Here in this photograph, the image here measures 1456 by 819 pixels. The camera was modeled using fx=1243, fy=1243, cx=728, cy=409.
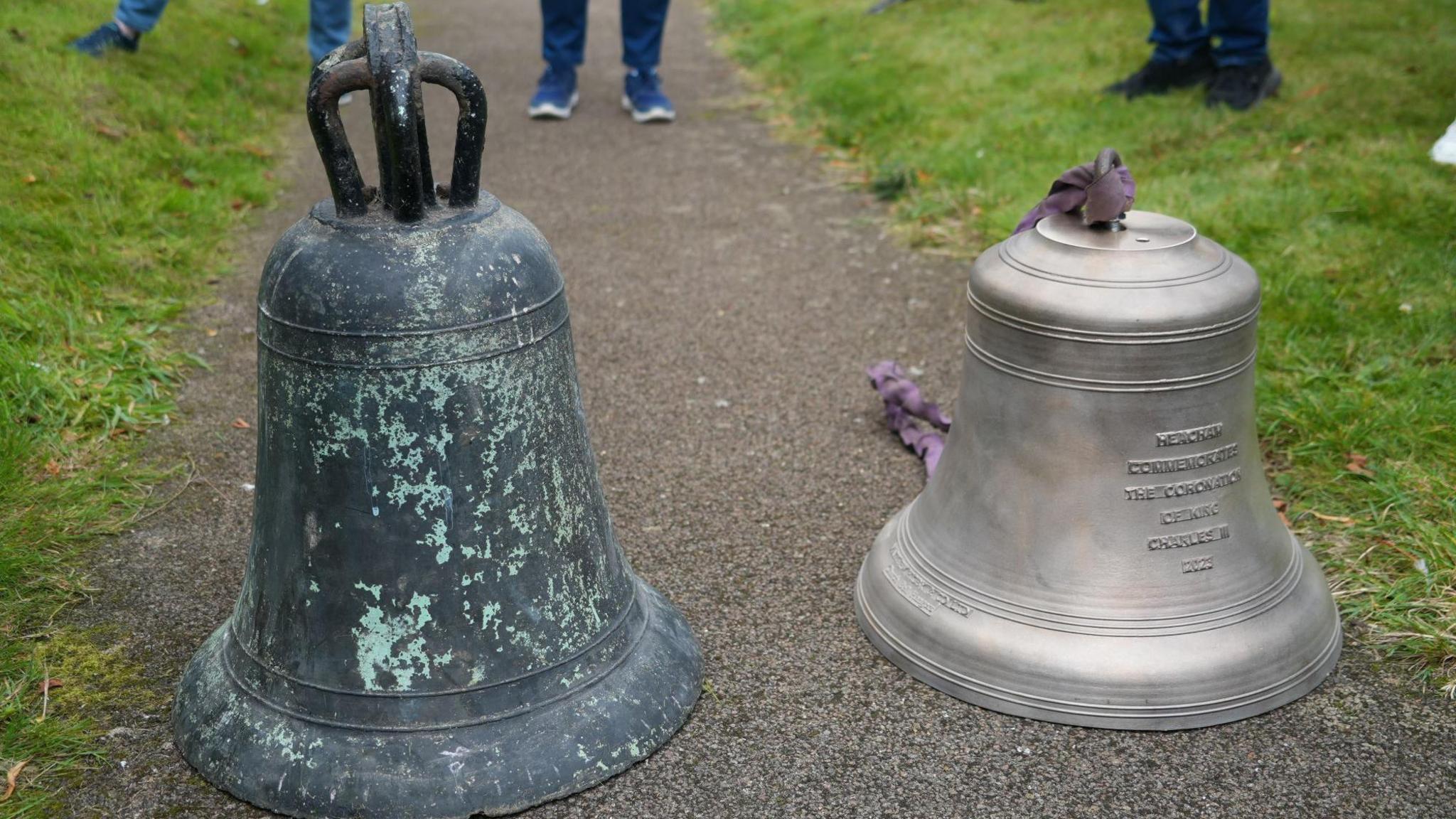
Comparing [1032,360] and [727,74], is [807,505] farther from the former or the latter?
[727,74]

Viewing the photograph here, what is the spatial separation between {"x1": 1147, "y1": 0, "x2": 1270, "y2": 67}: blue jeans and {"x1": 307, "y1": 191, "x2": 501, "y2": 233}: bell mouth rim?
4.74 meters

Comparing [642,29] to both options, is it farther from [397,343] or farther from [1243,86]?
[397,343]

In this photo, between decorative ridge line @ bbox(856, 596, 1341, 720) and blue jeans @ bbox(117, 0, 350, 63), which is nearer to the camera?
decorative ridge line @ bbox(856, 596, 1341, 720)

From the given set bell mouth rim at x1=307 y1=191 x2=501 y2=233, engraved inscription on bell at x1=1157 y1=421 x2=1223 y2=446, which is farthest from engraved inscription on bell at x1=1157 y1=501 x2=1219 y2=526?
bell mouth rim at x1=307 y1=191 x2=501 y2=233

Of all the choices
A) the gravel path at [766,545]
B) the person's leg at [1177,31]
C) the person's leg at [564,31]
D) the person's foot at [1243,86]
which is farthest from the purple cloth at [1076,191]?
the person's leg at [564,31]

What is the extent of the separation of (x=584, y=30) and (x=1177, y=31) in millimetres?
3042

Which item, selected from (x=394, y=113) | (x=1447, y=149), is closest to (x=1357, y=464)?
Result: (x=1447, y=149)

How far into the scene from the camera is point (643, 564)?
2.88m

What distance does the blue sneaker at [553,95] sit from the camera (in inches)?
276

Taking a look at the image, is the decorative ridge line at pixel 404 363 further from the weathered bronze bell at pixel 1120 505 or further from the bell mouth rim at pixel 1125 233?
the bell mouth rim at pixel 1125 233

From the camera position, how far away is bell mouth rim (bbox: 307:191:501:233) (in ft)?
6.48

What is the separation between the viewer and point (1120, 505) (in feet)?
7.57

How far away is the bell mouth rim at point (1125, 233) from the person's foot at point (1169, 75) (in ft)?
13.6

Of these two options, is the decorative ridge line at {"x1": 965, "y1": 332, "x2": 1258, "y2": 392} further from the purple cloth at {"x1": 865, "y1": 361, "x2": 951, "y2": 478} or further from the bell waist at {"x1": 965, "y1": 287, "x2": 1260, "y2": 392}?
the purple cloth at {"x1": 865, "y1": 361, "x2": 951, "y2": 478}
